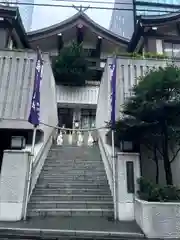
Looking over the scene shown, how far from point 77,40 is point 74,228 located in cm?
1897

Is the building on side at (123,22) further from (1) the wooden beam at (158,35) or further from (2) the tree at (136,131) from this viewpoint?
(2) the tree at (136,131)

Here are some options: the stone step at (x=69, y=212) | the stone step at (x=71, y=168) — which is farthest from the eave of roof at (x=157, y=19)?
the stone step at (x=69, y=212)

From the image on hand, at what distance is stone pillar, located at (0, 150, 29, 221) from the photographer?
6.15 metres

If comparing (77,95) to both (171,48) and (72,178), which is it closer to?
(171,48)

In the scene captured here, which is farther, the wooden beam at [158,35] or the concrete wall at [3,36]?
the wooden beam at [158,35]

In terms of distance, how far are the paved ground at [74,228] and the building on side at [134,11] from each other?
736 inches

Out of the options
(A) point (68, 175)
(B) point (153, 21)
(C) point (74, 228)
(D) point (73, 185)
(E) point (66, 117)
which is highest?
(B) point (153, 21)

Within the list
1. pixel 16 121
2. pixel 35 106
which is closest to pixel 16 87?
pixel 16 121

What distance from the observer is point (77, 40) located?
Answer: 21297mm

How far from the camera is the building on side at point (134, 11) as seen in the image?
83.5 feet

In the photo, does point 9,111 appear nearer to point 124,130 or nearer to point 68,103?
point 124,130

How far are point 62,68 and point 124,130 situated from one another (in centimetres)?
1473

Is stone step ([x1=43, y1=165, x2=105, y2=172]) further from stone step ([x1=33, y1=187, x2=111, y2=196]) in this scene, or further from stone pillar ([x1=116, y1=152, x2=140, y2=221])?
stone pillar ([x1=116, y1=152, x2=140, y2=221])

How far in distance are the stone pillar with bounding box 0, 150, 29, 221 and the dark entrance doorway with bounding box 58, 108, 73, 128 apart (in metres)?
12.7
